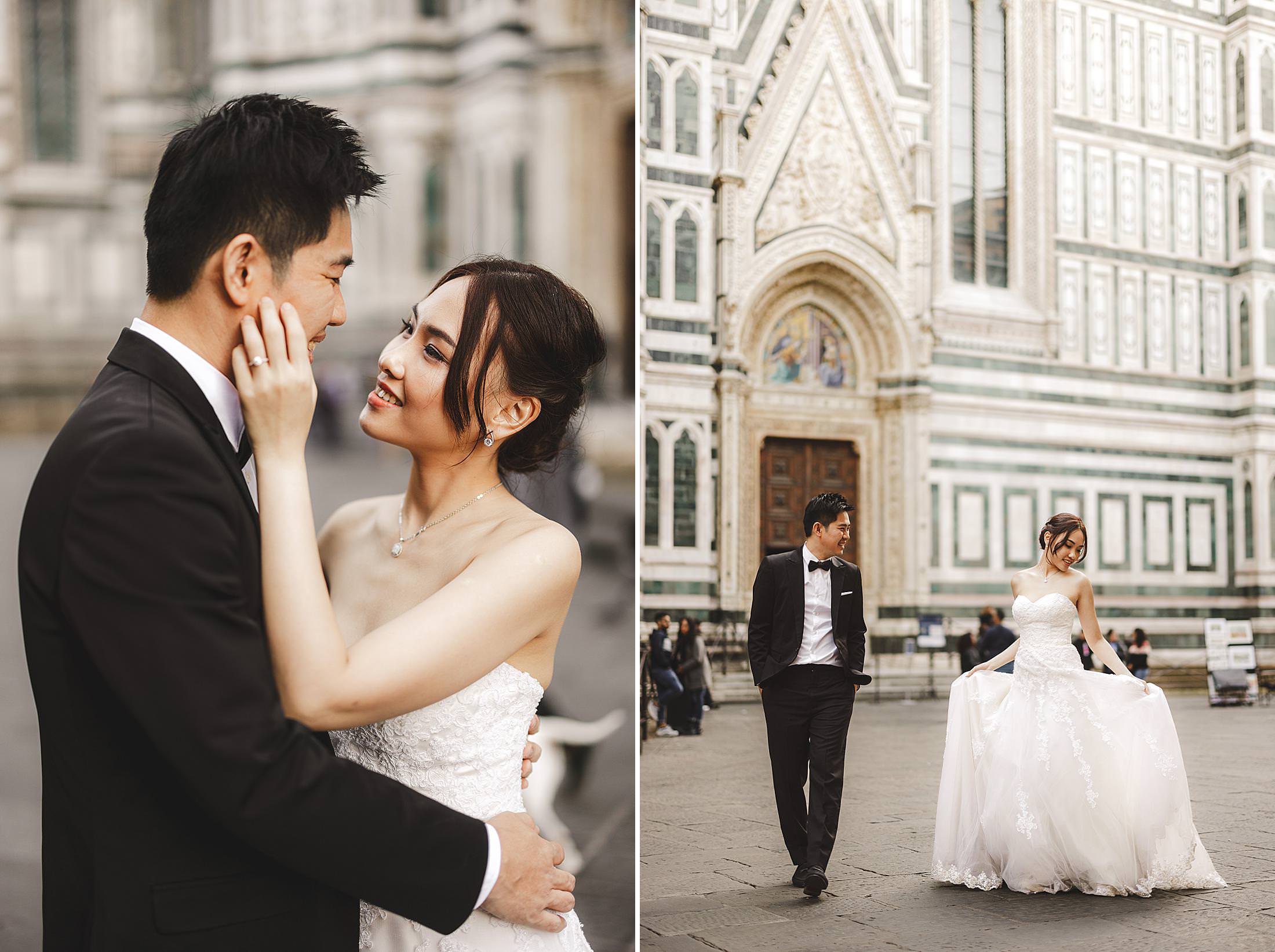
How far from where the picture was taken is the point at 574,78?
3129mm

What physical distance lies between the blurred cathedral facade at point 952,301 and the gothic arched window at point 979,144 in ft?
0.08

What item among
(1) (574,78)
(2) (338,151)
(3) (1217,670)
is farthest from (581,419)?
(3) (1217,670)

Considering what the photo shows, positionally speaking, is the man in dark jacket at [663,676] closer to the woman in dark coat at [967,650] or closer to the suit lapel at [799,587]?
the woman in dark coat at [967,650]

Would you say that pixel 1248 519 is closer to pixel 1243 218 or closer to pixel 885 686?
pixel 1243 218

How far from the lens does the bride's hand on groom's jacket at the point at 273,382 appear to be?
1028 millimetres

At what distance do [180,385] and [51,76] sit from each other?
110 inches

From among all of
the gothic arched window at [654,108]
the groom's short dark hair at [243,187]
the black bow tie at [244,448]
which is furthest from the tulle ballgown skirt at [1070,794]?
the gothic arched window at [654,108]

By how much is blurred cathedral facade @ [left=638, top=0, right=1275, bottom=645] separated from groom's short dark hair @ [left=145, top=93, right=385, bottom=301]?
773cm

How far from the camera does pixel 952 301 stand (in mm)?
9977

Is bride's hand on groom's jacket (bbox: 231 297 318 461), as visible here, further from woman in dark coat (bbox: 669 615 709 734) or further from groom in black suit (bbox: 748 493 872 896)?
woman in dark coat (bbox: 669 615 709 734)

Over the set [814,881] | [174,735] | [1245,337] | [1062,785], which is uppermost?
[1245,337]

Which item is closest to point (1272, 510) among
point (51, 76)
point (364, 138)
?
point (364, 138)

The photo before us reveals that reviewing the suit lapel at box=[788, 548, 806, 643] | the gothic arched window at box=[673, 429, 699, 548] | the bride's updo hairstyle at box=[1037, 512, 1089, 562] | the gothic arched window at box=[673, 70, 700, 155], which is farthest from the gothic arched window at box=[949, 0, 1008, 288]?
the suit lapel at box=[788, 548, 806, 643]

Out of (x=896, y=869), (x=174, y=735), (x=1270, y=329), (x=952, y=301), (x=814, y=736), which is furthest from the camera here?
(x=952, y=301)
